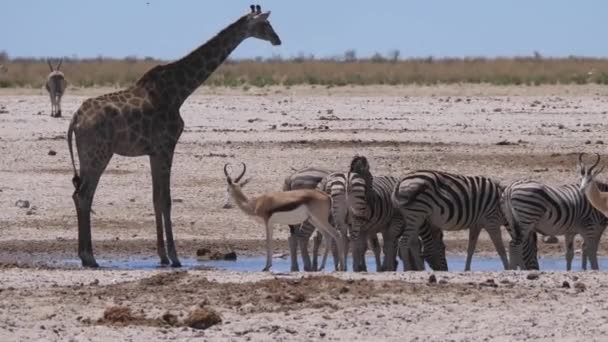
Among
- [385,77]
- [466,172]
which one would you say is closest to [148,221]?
[466,172]

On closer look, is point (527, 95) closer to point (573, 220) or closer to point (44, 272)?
point (573, 220)

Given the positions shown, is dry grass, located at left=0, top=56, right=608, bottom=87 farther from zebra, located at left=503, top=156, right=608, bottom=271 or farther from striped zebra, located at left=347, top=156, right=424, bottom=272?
striped zebra, located at left=347, top=156, right=424, bottom=272

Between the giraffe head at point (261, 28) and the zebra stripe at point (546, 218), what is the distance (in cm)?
281

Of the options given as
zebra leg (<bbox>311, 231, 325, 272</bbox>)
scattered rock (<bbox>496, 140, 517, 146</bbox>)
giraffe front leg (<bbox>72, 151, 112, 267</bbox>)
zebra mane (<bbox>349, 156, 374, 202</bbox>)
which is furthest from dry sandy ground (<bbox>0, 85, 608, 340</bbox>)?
zebra mane (<bbox>349, 156, 374, 202</bbox>)

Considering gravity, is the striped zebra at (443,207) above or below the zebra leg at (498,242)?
above

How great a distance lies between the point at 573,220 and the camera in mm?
17203

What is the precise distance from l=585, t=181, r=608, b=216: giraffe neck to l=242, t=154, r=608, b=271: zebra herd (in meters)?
0.03

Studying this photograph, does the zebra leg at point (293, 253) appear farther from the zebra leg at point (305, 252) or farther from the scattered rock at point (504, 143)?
the scattered rock at point (504, 143)

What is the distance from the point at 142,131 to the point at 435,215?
293 cm

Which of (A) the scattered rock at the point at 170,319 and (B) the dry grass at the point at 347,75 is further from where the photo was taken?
(B) the dry grass at the point at 347,75

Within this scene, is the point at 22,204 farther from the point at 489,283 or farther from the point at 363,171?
the point at 489,283

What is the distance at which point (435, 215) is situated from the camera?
53.8 feet

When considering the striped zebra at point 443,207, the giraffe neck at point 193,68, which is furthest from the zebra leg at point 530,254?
the giraffe neck at point 193,68

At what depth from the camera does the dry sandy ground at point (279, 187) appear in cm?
1134
